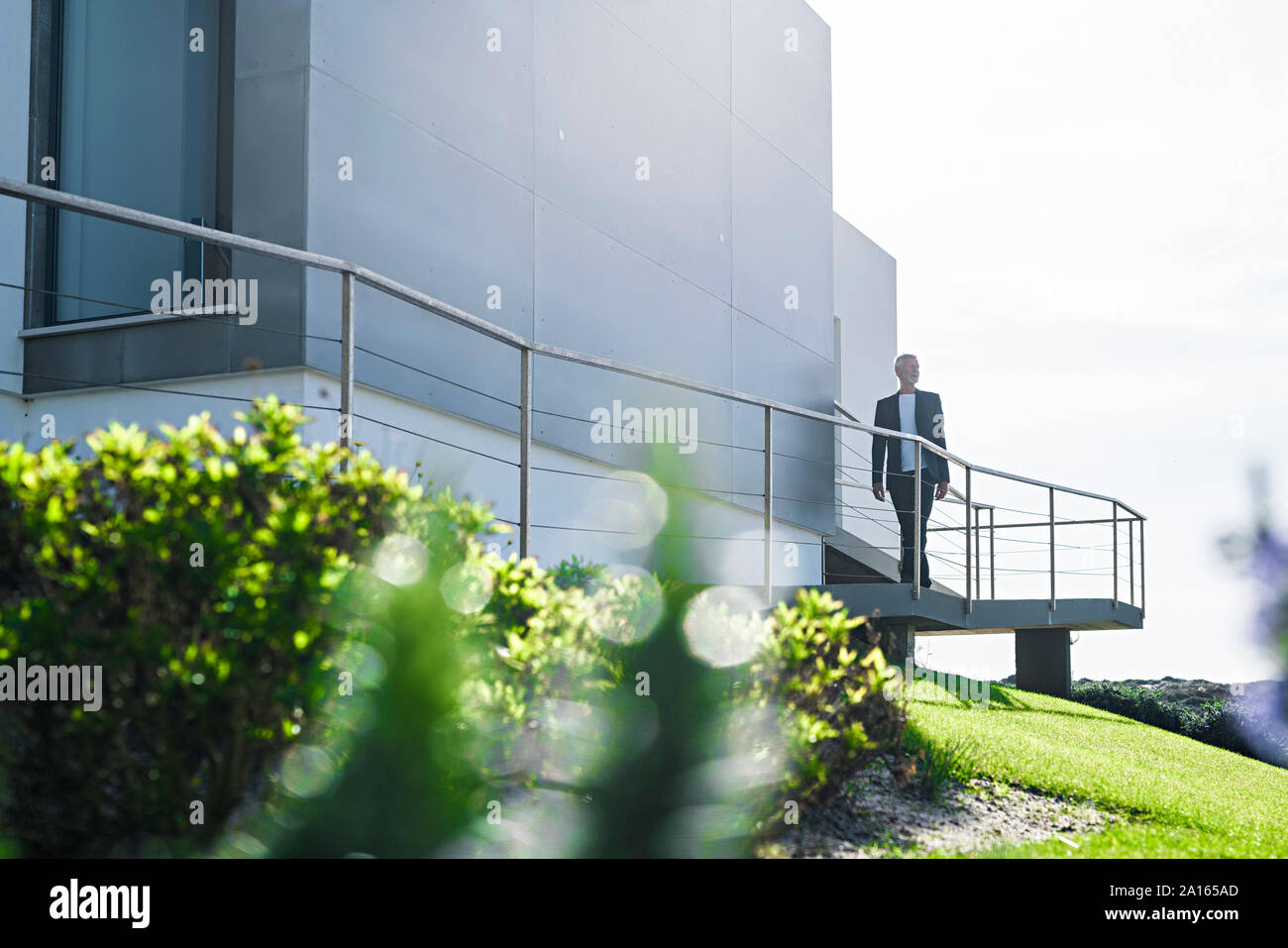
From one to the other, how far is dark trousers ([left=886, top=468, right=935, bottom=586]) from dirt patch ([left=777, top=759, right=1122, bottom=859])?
12.0 feet

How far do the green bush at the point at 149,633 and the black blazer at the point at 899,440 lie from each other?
707cm

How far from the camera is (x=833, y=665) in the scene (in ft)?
14.5

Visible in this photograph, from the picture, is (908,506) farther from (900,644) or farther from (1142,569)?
(1142,569)

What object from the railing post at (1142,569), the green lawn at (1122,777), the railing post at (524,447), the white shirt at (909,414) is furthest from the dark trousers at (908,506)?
the railing post at (1142,569)

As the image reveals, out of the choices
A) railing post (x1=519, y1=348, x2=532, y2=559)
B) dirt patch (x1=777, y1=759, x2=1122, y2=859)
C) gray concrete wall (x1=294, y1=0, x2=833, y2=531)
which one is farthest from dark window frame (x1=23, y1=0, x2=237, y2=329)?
dirt patch (x1=777, y1=759, x2=1122, y2=859)

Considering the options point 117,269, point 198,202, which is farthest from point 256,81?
point 117,269

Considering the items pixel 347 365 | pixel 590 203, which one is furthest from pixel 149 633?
pixel 590 203

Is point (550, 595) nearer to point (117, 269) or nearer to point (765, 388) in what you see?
point (117, 269)

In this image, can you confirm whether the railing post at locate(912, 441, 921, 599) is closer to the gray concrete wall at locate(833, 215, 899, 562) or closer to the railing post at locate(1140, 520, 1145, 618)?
the gray concrete wall at locate(833, 215, 899, 562)

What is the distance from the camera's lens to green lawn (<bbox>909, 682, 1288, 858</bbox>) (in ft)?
16.7

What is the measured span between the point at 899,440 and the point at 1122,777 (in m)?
3.56

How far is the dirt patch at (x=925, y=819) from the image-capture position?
4160 millimetres

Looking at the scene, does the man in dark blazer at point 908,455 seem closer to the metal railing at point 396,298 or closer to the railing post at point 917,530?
the metal railing at point 396,298
